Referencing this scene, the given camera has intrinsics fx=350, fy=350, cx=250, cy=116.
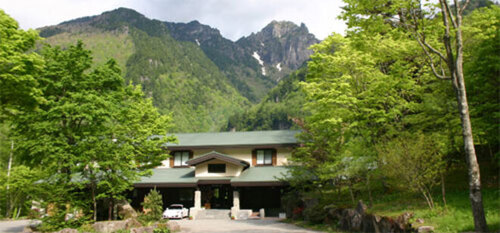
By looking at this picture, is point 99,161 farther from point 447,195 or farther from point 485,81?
point 485,81

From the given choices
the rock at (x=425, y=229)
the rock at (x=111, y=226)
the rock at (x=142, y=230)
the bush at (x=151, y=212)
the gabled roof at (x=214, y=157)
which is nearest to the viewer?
the rock at (x=425, y=229)

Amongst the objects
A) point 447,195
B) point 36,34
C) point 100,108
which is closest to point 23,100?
point 36,34

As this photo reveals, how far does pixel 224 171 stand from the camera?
3619 cm

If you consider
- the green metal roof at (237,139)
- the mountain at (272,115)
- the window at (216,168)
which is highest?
the mountain at (272,115)

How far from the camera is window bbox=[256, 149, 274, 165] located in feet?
126

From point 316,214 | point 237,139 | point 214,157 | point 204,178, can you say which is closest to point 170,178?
point 204,178

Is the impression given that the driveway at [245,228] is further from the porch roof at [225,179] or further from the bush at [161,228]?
the porch roof at [225,179]

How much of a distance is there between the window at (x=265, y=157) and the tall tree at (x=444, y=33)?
66.9 feet

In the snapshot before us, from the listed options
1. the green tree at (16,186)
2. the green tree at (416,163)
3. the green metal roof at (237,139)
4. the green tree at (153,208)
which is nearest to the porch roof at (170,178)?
the green metal roof at (237,139)

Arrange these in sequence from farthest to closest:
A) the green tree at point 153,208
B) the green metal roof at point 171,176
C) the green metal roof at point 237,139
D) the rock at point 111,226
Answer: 1. the green metal roof at point 237,139
2. the green metal roof at point 171,176
3. the green tree at point 153,208
4. the rock at point 111,226

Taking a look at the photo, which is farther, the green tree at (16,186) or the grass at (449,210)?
the green tree at (16,186)

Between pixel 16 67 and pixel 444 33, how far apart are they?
1886 cm

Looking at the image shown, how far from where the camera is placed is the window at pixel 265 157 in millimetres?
38406

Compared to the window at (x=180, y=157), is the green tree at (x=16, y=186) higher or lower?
lower
